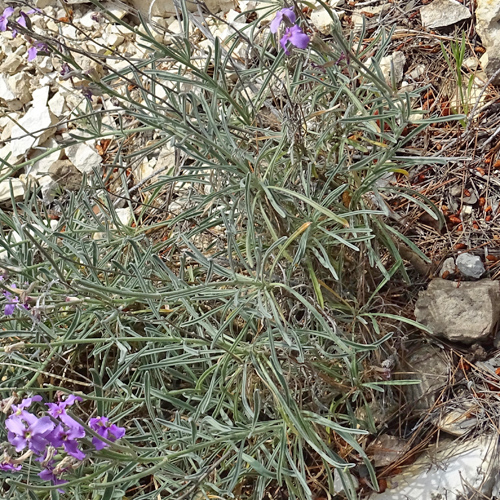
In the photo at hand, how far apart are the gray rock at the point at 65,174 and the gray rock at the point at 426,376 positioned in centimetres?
195

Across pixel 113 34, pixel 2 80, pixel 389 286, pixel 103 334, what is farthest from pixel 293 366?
pixel 2 80

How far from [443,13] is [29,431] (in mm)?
2535

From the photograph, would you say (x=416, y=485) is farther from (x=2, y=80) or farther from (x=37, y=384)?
(x=2, y=80)

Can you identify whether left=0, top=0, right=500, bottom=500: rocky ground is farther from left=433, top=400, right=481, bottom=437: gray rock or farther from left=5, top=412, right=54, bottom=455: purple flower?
left=5, top=412, right=54, bottom=455: purple flower

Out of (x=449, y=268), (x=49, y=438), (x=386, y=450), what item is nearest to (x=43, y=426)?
(x=49, y=438)

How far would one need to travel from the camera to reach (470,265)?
2.25 metres

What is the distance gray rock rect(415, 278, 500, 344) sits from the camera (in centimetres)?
209

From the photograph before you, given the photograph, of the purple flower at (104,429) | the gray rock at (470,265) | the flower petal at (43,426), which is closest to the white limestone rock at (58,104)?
the gray rock at (470,265)

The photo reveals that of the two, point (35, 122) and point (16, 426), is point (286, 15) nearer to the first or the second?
point (16, 426)

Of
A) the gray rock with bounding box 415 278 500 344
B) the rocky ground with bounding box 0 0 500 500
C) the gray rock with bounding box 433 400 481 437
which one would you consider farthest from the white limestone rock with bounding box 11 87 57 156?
the gray rock with bounding box 433 400 481 437

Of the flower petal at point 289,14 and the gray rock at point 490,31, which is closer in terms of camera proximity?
the flower petal at point 289,14

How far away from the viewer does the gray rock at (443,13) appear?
2.75 metres

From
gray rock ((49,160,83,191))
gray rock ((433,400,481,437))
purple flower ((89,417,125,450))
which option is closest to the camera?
purple flower ((89,417,125,450))

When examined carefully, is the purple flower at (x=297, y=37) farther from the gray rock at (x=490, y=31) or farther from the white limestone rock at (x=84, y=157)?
the white limestone rock at (x=84, y=157)
